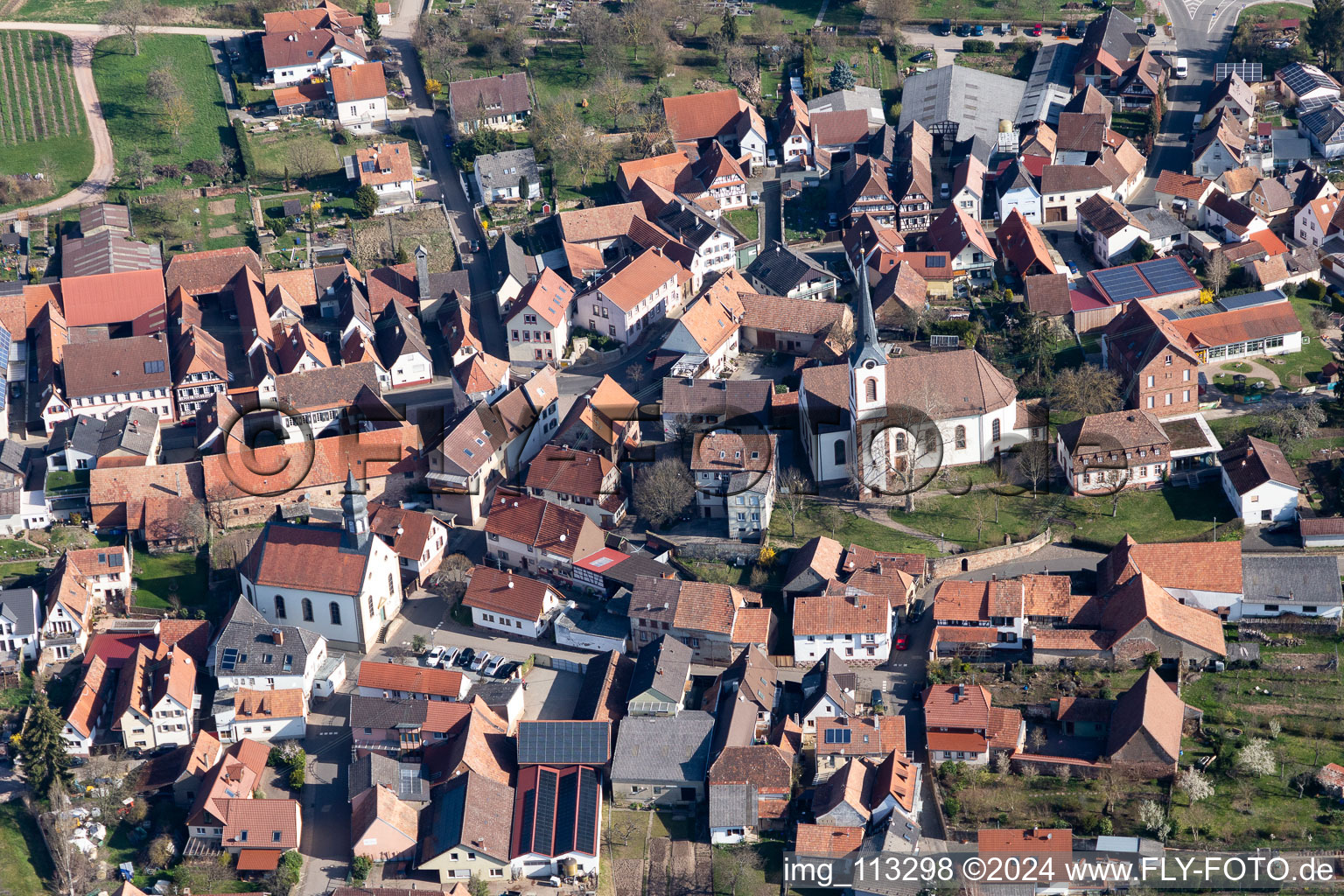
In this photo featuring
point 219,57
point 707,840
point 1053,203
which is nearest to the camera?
point 707,840

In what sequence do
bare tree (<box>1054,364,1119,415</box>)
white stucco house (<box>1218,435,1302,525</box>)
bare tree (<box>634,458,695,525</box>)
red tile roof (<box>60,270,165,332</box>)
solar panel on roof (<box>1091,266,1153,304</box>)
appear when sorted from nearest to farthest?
white stucco house (<box>1218,435,1302,525</box>) → bare tree (<box>634,458,695,525</box>) → bare tree (<box>1054,364,1119,415</box>) → solar panel on roof (<box>1091,266,1153,304</box>) → red tile roof (<box>60,270,165,332</box>)

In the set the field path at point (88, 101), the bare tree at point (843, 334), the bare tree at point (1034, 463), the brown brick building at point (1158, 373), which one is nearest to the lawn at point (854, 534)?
the bare tree at point (1034, 463)

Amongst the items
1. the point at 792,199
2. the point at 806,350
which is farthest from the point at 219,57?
the point at 806,350

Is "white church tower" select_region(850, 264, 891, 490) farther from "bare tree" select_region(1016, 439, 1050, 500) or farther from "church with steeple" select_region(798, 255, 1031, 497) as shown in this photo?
"bare tree" select_region(1016, 439, 1050, 500)

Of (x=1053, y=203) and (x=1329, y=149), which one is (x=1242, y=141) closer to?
(x=1329, y=149)

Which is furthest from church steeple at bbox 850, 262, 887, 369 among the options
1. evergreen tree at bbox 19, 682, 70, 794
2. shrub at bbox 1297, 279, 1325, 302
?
evergreen tree at bbox 19, 682, 70, 794

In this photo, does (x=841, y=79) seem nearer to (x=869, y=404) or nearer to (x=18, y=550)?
(x=869, y=404)

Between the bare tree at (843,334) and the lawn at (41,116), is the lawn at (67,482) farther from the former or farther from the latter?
the bare tree at (843,334)
